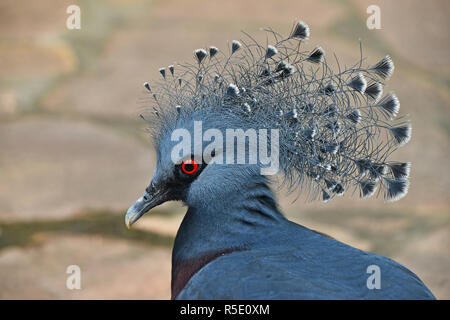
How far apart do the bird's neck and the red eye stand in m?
0.11

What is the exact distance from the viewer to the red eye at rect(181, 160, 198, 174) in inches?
69.4

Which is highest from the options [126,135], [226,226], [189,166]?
[126,135]

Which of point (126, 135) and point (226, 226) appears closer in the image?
point (226, 226)

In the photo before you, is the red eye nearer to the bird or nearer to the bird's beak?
the bird

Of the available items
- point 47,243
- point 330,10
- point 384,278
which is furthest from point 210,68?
point 330,10

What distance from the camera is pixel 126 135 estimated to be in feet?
13.1

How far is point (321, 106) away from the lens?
1.75m

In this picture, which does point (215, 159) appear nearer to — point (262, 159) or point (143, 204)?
point (262, 159)

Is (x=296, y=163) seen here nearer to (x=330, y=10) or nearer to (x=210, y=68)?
(x=210, y=68)

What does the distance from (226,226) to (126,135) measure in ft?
7.77

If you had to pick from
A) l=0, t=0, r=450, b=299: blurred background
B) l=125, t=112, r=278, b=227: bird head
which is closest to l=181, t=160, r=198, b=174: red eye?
l=125, t=112, r=278, b=227: bird head

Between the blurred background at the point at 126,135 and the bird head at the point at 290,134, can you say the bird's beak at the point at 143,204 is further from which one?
the blurred background at the point at 126,135

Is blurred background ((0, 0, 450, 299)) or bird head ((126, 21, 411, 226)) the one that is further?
blurred background ((0, 0, 450, 299))

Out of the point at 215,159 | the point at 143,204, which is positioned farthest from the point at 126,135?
the point at 215,159
